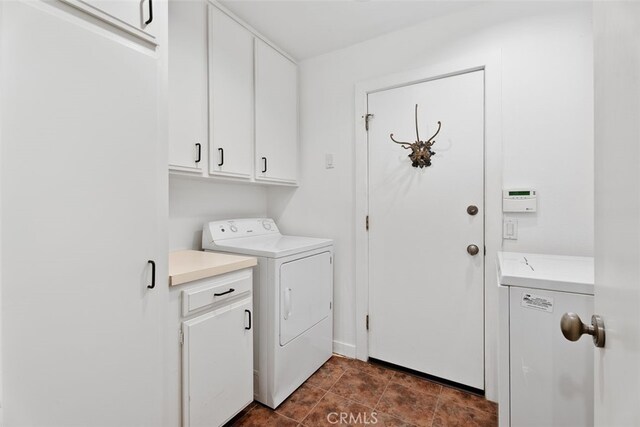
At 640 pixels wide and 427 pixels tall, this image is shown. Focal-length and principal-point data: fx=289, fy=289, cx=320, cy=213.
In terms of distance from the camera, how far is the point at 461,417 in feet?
5.30

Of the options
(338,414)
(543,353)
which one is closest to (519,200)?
(543,353)

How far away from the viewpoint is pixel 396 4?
182 centimetres

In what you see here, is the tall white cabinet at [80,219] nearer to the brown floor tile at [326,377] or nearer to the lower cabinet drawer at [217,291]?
the lower cabinet drawer at [217,291]

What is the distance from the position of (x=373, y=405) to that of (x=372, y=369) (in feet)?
1.31

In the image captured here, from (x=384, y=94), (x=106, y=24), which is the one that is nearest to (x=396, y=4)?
(x=384, y=94)

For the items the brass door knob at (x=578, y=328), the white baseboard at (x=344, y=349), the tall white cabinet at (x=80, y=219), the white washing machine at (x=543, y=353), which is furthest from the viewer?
the white baseboard at (x=344, y=349)

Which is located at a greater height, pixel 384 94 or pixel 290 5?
pixel 290 5

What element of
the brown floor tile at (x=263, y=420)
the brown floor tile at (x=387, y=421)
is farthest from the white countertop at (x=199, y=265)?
the brown floor tile at (x=387, y=421)

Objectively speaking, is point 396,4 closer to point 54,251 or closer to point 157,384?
point 54,251

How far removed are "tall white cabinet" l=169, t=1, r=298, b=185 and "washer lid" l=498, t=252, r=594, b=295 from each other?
5.25 feet

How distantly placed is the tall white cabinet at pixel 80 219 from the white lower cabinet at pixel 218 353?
142 mm

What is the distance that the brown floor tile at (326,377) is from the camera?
1929 millimetres

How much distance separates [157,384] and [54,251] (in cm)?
66

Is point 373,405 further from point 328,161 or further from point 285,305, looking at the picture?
point 328,161
